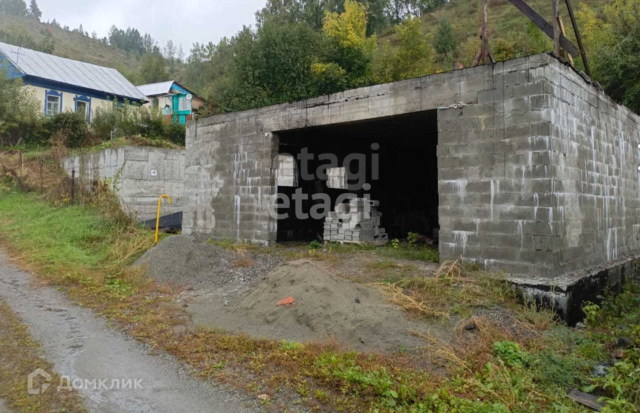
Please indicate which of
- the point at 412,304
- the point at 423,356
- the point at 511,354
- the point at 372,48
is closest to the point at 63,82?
the point at 372,48

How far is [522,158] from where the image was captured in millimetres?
6719

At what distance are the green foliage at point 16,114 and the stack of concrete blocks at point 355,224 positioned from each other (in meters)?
17.8

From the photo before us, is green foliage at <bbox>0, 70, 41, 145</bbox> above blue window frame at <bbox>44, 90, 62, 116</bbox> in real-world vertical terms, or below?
below

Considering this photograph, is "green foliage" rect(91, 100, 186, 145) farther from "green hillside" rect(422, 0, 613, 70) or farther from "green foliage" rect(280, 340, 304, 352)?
"green foliage" rect(280, 340, 304, 352)

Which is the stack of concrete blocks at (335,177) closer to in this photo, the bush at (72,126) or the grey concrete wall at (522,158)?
the grey concrete wall at (522,158)

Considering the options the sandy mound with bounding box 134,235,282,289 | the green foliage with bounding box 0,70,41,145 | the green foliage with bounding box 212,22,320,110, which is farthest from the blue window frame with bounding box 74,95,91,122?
the sandy mound with bounding box 134,235,282,289

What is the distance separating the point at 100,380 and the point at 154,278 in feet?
12.9

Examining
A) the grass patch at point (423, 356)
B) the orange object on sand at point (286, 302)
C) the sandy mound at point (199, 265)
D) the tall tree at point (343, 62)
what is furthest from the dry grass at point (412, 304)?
the tall tree at point (343, 62)

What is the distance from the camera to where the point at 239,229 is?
11102mm

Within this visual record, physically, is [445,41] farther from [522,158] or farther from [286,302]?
[286,302]

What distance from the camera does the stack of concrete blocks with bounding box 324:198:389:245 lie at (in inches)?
451

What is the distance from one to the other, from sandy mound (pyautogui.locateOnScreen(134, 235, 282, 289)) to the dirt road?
74.4 inches

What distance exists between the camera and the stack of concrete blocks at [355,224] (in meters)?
11.5

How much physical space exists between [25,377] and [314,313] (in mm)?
3014
